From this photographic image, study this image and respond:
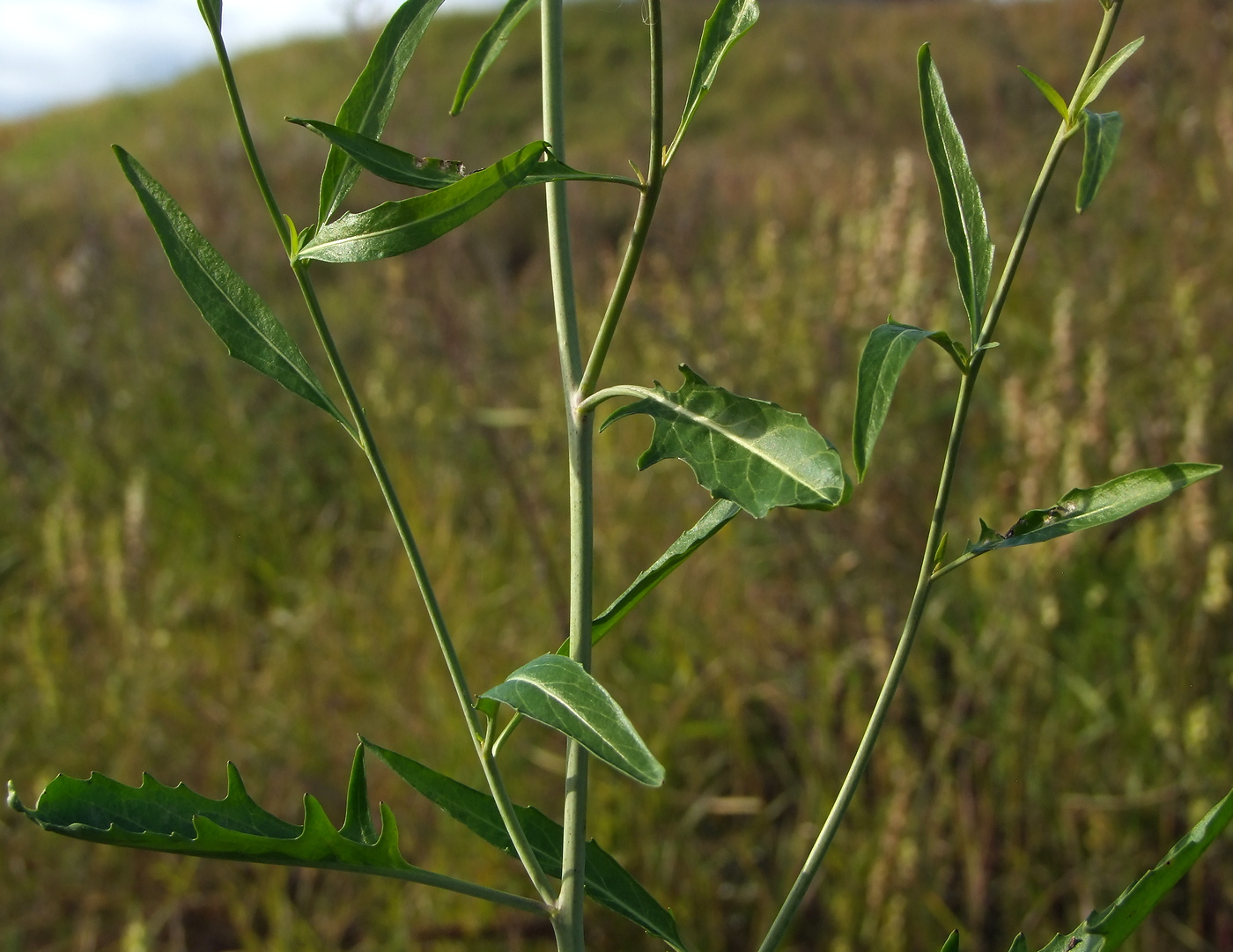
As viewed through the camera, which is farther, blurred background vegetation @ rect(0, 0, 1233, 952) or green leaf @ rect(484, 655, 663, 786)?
blurred background vegetation @ rect(0, 0, 1233, 952)

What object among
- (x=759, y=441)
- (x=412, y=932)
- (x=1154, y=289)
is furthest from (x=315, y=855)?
(x=1154, y=289)

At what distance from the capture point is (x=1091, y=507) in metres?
0.54

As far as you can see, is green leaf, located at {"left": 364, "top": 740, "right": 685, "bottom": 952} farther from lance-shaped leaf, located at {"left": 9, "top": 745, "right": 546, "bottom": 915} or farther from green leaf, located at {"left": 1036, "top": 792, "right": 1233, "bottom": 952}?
green leaf, located at {"left": 1036, "top": 792, "right": 1233, "bottom": 952}

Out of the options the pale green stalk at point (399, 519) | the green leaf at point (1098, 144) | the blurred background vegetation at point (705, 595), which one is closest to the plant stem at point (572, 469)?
the pale green stalk at point (399, 519)

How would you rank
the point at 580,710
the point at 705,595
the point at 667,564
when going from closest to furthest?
the point at 580,710 → the point at 667,564 → the point at 705,595

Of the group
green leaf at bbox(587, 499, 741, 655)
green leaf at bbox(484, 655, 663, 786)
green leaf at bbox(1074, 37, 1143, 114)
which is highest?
green leaf at bbox(1074, 37, 1143, 114)

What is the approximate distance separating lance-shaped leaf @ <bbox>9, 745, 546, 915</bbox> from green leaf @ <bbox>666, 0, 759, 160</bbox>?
13.7 inches

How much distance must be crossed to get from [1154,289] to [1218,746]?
173 centimetres

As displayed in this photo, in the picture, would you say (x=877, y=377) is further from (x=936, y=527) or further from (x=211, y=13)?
(x=211, y=13)

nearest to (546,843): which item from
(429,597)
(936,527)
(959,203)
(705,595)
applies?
(429,597)

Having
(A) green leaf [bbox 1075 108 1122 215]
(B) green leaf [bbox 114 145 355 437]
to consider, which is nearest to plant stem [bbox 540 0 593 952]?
(B) green leaf [bbox 114 145 355 437]

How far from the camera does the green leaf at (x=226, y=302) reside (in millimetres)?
532

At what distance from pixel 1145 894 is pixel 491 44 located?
53 centimetres

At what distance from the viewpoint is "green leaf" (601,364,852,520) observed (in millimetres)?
439
